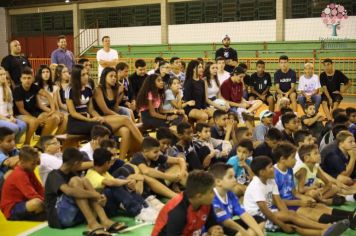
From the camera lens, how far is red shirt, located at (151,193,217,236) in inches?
141

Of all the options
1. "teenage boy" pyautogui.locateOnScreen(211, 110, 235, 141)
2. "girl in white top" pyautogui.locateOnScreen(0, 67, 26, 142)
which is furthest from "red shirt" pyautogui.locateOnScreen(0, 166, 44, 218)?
"teenage boy" pyautogui.locateOnScreen(211, 110, 235, 141)

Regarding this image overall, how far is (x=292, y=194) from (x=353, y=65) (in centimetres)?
1151

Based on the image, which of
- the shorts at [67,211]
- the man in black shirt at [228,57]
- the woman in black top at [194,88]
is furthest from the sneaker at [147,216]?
the man in black shirt at [228,57]

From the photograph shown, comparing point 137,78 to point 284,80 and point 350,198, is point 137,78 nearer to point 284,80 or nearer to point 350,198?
point 284,80

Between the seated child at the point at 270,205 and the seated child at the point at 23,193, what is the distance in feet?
6.85

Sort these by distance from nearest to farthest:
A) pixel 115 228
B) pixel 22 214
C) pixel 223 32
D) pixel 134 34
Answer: pixel 115 228
pixel 22 214
pixel 223 32
pixel 134 34

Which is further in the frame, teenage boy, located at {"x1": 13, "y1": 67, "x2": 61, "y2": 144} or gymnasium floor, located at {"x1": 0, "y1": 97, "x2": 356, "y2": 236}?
teenage boy, located at {"x1": 13, "y1": 67, "x2": 61, "y2": 144}

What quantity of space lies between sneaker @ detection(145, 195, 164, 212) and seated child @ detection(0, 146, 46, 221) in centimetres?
109

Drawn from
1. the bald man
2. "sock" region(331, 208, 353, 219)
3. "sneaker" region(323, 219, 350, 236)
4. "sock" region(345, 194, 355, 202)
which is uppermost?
the bald man

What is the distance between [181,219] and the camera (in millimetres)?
3592

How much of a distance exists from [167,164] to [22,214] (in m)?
1.68

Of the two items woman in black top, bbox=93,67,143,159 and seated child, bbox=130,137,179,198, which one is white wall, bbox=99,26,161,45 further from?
seated child, bbox=130,137,179,198

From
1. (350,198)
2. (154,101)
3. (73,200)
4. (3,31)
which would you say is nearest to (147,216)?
(73,200)

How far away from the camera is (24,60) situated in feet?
30.9
